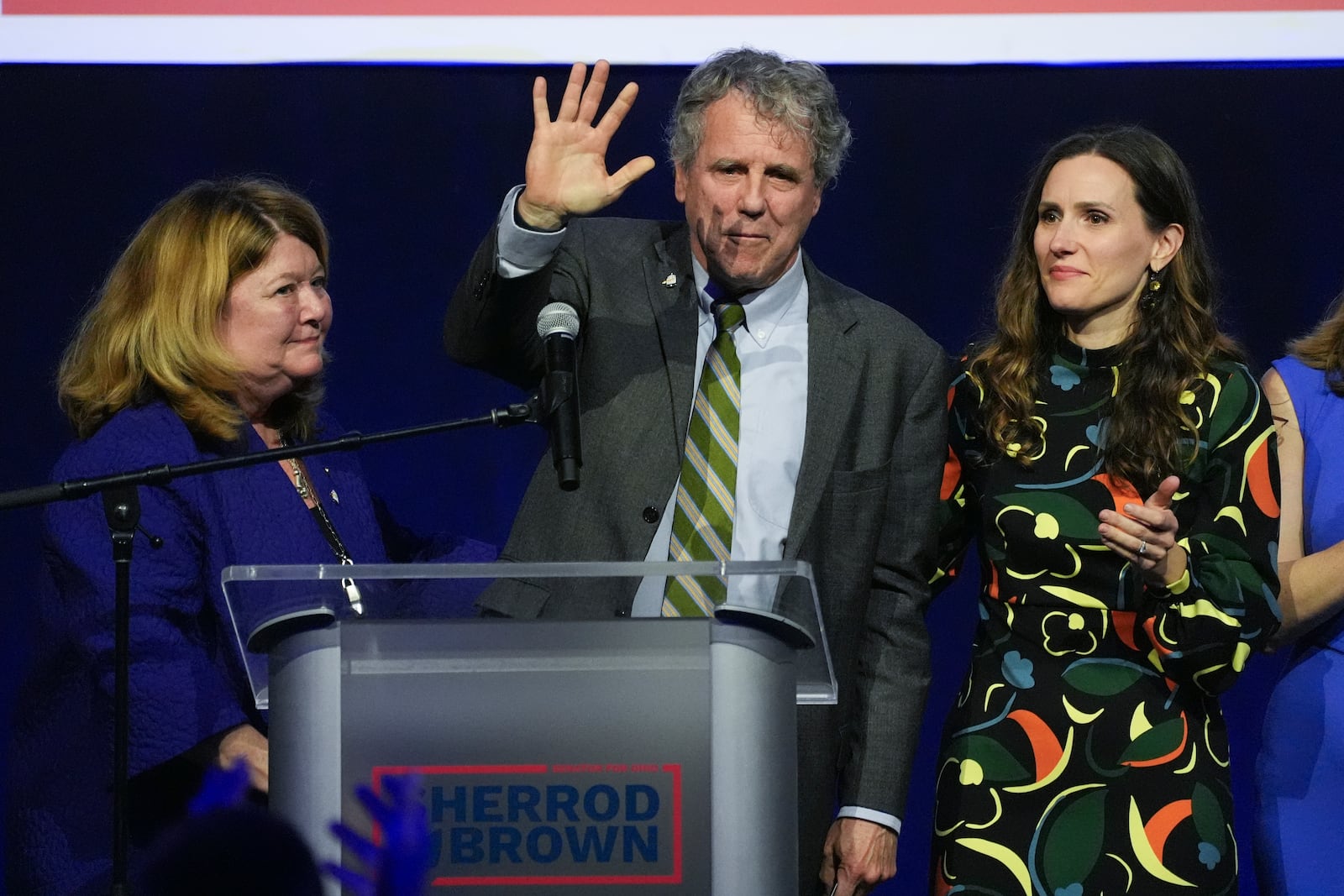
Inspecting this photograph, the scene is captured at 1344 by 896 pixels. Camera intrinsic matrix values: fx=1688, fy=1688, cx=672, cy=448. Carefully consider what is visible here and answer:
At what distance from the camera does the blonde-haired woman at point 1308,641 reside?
95.8 inches

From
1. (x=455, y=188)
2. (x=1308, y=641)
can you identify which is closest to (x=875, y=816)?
(x=1308, y=641)

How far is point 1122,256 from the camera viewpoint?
254cm

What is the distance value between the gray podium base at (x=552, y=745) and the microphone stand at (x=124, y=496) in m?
0.35

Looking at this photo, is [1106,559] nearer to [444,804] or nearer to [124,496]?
[444,804]

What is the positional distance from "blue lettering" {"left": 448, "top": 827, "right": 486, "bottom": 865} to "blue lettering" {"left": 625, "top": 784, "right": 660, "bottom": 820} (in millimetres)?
137

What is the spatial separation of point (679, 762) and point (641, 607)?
0.47 metres

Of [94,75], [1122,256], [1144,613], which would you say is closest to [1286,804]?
[1144,613]

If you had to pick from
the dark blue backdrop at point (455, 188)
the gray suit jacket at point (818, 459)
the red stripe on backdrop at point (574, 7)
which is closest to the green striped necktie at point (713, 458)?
the gray suit jacket at point (818, 459)

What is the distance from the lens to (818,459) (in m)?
2.42

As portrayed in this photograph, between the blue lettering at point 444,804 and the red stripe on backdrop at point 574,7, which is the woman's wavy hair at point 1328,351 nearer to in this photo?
the red stripe on backdrop at point 574,7

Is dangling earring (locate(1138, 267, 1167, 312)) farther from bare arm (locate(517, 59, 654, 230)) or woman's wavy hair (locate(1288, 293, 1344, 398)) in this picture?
bare arm (locate(517, 59, 654, 230))

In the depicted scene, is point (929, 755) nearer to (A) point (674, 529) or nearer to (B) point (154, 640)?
(A) point (674, 529)

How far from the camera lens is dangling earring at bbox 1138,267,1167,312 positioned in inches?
101

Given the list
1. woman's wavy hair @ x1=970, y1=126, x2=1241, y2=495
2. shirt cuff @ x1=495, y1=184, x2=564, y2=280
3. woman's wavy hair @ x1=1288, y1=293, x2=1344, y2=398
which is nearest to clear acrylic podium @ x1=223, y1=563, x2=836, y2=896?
shirt cuff @ x1=495, y1=184, x2=564, y2=280
